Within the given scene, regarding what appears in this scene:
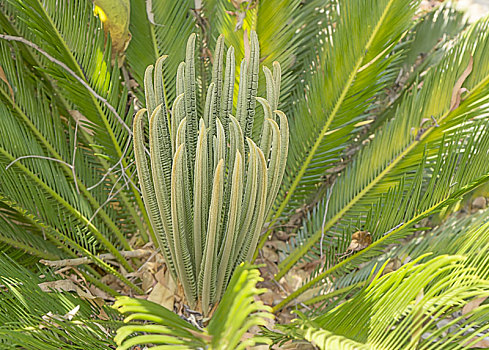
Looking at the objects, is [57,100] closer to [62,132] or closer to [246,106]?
[62,132]

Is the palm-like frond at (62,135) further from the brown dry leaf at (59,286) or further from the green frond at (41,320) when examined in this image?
the green frond at (41,320)

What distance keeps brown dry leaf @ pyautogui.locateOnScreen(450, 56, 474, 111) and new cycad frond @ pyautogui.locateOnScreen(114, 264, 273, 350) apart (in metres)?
1.05

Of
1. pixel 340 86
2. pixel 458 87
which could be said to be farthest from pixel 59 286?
pixel 458 87

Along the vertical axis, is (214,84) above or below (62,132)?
above

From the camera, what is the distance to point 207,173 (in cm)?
131

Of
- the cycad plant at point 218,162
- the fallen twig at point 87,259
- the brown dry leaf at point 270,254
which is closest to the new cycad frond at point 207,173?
the cycad plant at point 218,162

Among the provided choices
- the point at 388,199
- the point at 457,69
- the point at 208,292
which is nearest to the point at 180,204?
the point at 208,292

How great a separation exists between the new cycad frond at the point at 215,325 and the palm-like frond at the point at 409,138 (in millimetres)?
802

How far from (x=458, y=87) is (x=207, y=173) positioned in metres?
0.85

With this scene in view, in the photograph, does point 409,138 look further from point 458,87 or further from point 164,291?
point 164,291

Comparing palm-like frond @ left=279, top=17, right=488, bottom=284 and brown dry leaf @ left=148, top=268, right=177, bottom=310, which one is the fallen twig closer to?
brown dry leaf @ left=148, top=268, right=177, bottom=310

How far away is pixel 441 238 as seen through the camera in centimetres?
145

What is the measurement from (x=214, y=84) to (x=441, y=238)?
2.75 feet

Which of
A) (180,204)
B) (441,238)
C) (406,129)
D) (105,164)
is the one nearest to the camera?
(180,204)
